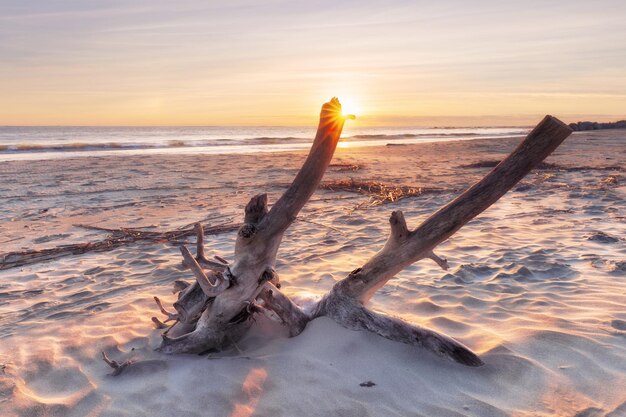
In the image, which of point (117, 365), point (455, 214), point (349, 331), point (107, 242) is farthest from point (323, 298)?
point (107, 242)

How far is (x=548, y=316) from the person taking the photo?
132 inches

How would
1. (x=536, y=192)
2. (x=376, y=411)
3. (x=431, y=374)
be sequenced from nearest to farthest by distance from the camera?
(x=376, y=411) → (x=431, y=374) → (x=536, y=192)

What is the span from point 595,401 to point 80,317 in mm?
3594

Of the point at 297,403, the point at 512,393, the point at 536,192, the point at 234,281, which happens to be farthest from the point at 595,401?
the point at 536,192

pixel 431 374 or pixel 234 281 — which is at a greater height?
pixel 234 281

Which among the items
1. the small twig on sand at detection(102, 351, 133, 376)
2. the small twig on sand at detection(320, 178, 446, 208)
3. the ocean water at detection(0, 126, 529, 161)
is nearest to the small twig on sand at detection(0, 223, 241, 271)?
the small twig on sand at detection(320, 178, 446, 208)

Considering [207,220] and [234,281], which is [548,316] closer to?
[234,281]

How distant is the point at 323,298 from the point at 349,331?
35cm

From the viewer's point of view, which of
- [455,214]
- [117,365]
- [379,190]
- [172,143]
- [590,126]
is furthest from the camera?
[590,126]

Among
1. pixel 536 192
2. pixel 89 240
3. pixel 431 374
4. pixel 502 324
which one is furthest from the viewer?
pixel 536 192

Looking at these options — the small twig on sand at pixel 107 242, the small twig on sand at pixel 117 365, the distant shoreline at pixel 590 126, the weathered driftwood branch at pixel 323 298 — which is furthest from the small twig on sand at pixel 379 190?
the distant shoreline at pixel 590 126

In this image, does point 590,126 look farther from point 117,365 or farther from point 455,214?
point 117,365

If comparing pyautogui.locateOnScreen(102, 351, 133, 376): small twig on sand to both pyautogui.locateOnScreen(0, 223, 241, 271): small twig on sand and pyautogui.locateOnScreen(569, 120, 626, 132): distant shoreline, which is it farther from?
pyautogui.locateOnScreen(569, 120, 626, 132): distant shoreline

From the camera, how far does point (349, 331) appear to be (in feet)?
9.71
